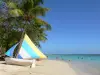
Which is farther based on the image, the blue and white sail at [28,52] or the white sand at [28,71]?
the blue and white sail at [28,52]

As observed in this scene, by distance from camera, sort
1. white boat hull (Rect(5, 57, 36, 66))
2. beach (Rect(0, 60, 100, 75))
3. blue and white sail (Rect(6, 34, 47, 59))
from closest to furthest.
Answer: beach (Rect(0, 60, 100, 75)) < blue and white sail (Rect(6, 34, 47, 59)) < white boat hull (Rect(5, 57, 36, 66))

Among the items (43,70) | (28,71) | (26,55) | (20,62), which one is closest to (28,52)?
(26,55)

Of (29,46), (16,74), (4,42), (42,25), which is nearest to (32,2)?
(42,25)

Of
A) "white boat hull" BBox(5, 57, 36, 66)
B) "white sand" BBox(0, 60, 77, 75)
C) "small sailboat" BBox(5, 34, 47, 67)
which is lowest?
"white sand" BBox(0, 60, 77, 75)

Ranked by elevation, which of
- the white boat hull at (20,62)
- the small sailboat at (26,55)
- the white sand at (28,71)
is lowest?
the white sand at (28,71)

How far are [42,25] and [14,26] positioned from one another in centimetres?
378

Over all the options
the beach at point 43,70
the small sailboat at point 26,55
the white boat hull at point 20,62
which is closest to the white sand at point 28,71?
the beach at point 43,70

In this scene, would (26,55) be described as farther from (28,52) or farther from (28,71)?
(28,71)

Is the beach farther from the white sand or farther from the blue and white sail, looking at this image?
the blue and white sail

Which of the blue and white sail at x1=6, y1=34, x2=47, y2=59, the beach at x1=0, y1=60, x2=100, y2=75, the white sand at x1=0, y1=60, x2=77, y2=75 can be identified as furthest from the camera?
the blue and white sail at x1=6, y1=34, x2=47, y2=59

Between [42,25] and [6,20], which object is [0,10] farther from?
[42,25]

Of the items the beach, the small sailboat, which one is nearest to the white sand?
the beach

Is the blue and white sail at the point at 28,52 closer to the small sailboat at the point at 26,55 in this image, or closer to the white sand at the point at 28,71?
the small sailboat at the point at 26,55

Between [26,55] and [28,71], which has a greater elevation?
[26,55]
